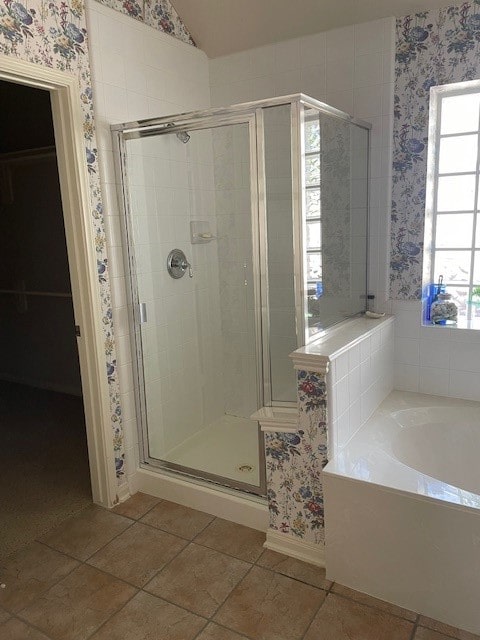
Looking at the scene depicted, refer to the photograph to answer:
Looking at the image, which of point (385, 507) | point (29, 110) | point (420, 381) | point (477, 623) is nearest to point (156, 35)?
point (29, 110)

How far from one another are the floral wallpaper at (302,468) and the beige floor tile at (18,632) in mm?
973

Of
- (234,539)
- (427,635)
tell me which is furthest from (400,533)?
(234,539)

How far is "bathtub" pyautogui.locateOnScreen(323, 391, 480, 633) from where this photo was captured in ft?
5.61

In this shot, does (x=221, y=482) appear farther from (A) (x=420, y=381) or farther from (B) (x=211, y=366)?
(A) (x=420, y=381)

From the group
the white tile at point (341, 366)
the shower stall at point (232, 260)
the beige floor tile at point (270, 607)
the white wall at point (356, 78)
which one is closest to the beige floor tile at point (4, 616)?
the beige floor tile at point (270, 607)

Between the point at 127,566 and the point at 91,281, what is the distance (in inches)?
49.0

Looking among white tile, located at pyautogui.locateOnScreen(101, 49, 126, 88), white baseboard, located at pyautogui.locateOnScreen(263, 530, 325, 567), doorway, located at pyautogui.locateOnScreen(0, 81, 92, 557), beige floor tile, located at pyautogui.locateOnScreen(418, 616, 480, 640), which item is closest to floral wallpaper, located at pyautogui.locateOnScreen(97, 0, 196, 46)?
white tile, located at pyautogui.locateOnScreen(101, 49, 126, 88)

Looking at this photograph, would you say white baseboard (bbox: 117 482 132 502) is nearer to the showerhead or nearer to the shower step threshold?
the shower step threshold

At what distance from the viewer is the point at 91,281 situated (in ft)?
7.73

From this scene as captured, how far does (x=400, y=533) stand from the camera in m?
1.81

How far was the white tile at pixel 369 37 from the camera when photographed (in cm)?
250

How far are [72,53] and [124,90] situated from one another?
0.32 m

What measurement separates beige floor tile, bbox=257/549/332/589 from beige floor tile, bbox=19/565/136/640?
550mm

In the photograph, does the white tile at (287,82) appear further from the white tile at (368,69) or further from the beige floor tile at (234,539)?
the beige floor tile at (234,539)
